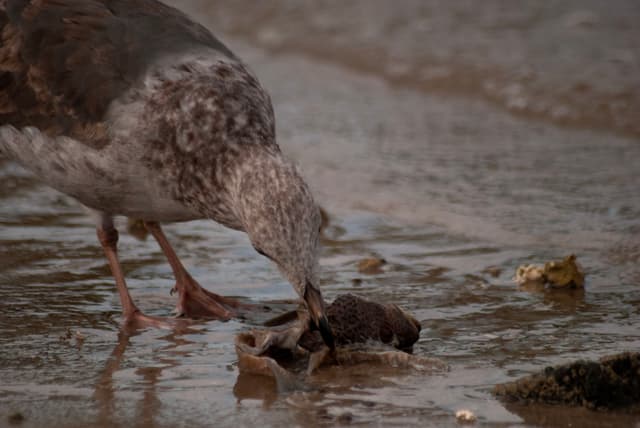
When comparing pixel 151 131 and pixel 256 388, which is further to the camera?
pixel 151 131

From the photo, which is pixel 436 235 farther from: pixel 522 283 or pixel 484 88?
pixel 484 88

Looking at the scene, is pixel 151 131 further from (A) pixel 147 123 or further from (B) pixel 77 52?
(B) pixel 77 52

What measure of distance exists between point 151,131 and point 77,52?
0.73 meters

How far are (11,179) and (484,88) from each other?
5260mm

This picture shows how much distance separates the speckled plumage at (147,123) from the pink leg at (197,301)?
18.2 inches

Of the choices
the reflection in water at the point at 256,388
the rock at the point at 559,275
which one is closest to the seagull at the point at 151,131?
the reflection in water at the point at 256,388

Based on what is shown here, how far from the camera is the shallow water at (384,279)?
4.18 metres

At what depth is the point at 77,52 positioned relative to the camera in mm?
5570

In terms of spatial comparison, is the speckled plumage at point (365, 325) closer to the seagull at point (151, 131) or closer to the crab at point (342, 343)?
the crab at point (342, 343)

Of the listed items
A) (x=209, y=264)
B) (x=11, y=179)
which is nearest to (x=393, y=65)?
(x=11, y=179)

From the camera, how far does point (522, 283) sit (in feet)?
19.1

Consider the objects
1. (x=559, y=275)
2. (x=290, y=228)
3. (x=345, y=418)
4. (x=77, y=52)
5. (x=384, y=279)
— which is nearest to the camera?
(x=345, y=418)

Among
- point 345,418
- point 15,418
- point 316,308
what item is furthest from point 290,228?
point 15,418

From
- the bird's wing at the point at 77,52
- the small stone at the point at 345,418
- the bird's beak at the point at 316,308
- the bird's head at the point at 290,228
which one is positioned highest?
the bird's wing at the point at 77,52
